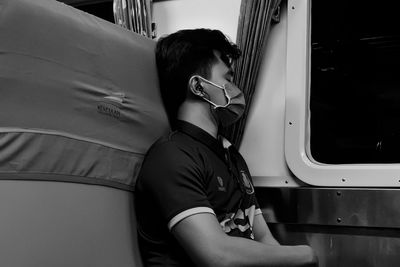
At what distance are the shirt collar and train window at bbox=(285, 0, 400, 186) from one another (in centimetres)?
39

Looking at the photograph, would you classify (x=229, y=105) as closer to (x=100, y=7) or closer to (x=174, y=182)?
(x=174, y=182)

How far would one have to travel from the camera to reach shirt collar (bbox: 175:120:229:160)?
1823mm

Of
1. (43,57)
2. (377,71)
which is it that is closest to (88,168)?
(43,57)

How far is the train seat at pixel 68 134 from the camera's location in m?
1.27

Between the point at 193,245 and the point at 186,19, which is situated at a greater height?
the point at 186,19

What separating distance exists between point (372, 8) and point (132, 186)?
1282 millimetres

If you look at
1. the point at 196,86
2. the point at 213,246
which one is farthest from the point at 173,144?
the point at 213,246

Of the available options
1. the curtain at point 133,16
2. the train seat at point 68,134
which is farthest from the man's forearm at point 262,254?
the curtain at point 133,16

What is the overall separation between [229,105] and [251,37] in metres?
0.42

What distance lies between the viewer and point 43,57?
1.37 metres

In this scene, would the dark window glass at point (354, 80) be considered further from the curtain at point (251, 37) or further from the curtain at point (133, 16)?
the curtain at point (133, 16)

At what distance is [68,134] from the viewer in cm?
144

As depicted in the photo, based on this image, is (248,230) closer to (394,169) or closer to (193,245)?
(193,245)

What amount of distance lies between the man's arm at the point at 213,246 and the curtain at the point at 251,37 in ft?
2.54
